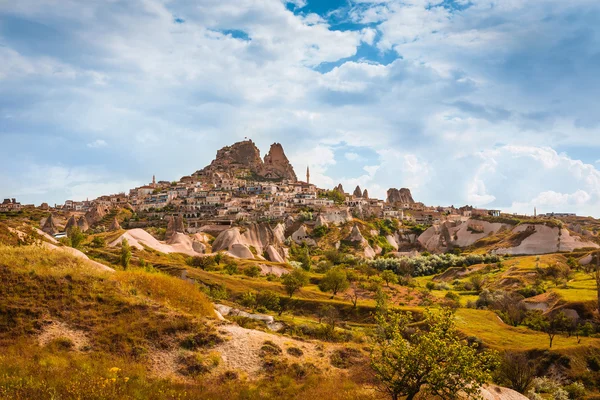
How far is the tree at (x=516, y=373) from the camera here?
3238 cm

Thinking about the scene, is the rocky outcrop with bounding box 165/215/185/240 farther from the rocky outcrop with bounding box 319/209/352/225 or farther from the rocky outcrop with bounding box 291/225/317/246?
the rocky outcrop with bounding box 319/209/352/225

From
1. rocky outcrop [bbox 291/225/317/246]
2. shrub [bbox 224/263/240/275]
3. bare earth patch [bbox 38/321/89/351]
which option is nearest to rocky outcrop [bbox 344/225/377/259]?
rocky outcrop [bbox 291/225/317/246]

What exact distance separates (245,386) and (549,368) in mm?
33382

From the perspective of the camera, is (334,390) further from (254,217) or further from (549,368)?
(254,217)

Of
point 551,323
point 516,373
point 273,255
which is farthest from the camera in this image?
point 273,255

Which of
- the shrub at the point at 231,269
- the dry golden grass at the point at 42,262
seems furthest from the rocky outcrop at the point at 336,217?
the dry golden grass at the point at 42,262

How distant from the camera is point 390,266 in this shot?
313 feet

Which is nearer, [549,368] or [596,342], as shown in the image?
[549,368]

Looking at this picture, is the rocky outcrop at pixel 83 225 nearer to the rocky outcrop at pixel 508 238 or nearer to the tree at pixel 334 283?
the tree at pixel 334 283

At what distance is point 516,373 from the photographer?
33.7 meters

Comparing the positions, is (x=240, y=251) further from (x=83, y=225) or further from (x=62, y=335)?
(x=62, y=335)

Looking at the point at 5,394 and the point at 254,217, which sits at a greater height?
the point at 254,217

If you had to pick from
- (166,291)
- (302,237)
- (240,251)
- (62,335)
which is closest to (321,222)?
(302,237)

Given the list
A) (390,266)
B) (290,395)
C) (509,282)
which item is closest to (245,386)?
(290,395)
